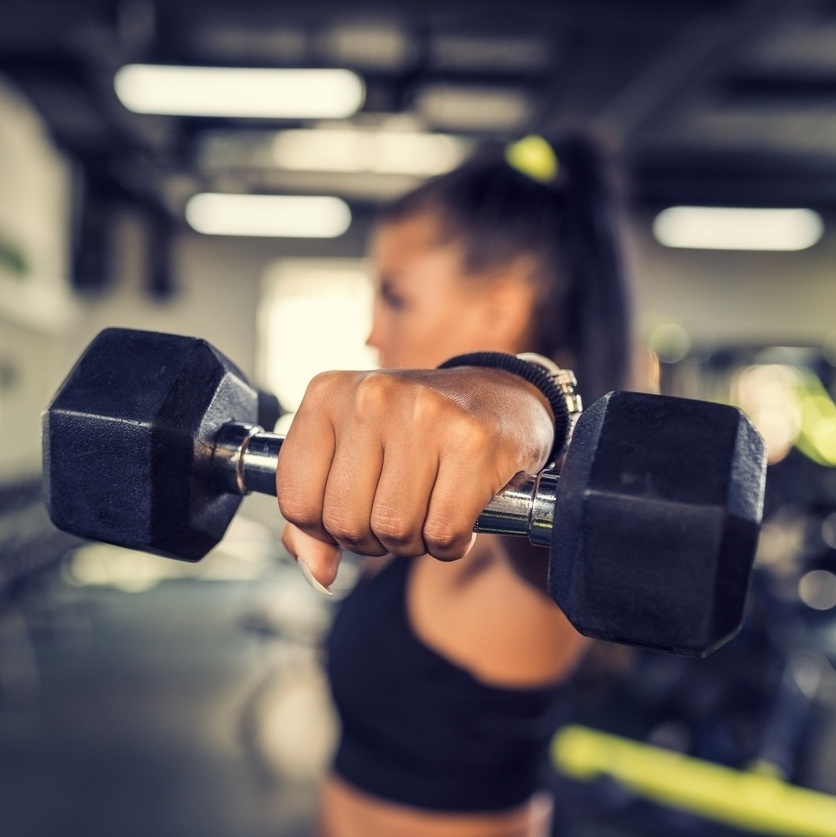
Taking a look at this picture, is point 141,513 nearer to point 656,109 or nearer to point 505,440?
point 505,440

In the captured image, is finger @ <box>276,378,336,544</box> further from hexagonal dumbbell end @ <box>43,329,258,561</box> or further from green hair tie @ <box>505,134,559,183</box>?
green hair tie @ <box>505,134,559,183</box>

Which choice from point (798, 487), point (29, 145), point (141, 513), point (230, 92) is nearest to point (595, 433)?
point (141, 513)

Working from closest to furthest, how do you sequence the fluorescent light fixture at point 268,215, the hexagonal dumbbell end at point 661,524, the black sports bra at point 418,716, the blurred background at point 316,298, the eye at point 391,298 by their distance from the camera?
the hexagonal dumbbell end at point 661,524
the eye at point 391,298
the black sports bra at point 418,716
the blurred background at point 316,298
the fluorescent light fixture at point 268,215

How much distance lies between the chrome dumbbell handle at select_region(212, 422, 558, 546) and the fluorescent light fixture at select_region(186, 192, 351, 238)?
543 centimetres

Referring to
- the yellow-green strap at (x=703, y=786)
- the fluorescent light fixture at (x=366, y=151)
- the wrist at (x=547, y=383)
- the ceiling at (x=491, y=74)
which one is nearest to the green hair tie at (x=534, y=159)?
the wrist at (x=547, y=383)

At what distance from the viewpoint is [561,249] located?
2.40ft

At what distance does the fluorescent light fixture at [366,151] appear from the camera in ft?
15.8

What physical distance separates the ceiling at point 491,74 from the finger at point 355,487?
263cm

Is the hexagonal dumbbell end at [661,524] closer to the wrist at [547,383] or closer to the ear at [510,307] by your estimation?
the wrist at [547,383]

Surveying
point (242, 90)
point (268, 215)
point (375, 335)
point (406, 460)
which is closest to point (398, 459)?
point (406, 460)

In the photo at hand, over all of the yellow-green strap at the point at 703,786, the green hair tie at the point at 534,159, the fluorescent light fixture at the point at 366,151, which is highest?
the fluorescent light fixture at the point at 366,151

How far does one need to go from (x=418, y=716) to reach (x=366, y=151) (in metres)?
4.79

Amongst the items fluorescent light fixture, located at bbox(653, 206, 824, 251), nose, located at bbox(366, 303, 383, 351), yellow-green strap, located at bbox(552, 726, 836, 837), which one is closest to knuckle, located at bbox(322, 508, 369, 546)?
nose, located at bbox(366, 303, 383, 351)

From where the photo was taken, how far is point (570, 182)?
78 centimetres
